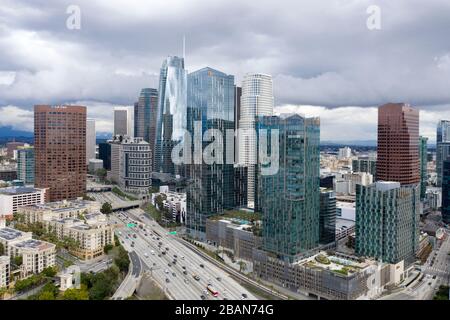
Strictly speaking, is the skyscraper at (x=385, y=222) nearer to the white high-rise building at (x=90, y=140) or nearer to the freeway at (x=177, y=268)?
the freeway at (x=177, y=268)

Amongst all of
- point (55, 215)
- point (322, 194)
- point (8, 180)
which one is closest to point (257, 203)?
point (322, 194)

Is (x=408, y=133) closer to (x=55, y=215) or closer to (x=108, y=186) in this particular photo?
(x=55, y=215)

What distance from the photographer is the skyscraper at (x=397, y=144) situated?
13.0 metres

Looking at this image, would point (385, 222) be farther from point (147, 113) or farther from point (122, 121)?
point (122, 121)

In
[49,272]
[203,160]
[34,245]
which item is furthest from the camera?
[203,160]

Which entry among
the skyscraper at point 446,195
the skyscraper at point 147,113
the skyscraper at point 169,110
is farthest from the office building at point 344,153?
the skyscraper at point 446,195

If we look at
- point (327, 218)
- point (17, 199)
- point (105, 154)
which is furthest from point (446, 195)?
point (105, 154)

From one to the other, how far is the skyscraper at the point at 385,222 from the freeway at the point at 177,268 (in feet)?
10.4

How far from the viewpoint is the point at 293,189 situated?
29.3 ft

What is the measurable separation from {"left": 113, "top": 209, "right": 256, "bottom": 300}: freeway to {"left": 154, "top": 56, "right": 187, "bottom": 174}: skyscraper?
965 cm

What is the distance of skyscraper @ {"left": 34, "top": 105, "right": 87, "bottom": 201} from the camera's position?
1534 centimetres

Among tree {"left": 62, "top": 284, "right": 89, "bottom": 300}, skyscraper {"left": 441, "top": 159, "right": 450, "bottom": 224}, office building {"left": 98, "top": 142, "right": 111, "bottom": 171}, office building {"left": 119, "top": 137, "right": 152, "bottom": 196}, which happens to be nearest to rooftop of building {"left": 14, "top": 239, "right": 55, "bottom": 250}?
tree {"left": 62, "top": 284, "right": 89, "bottom": 300}

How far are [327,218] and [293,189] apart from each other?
5.14ft

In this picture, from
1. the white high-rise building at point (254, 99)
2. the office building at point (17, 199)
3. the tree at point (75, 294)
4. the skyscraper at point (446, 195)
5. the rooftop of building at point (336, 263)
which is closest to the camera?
the tree at point (75, 294)
